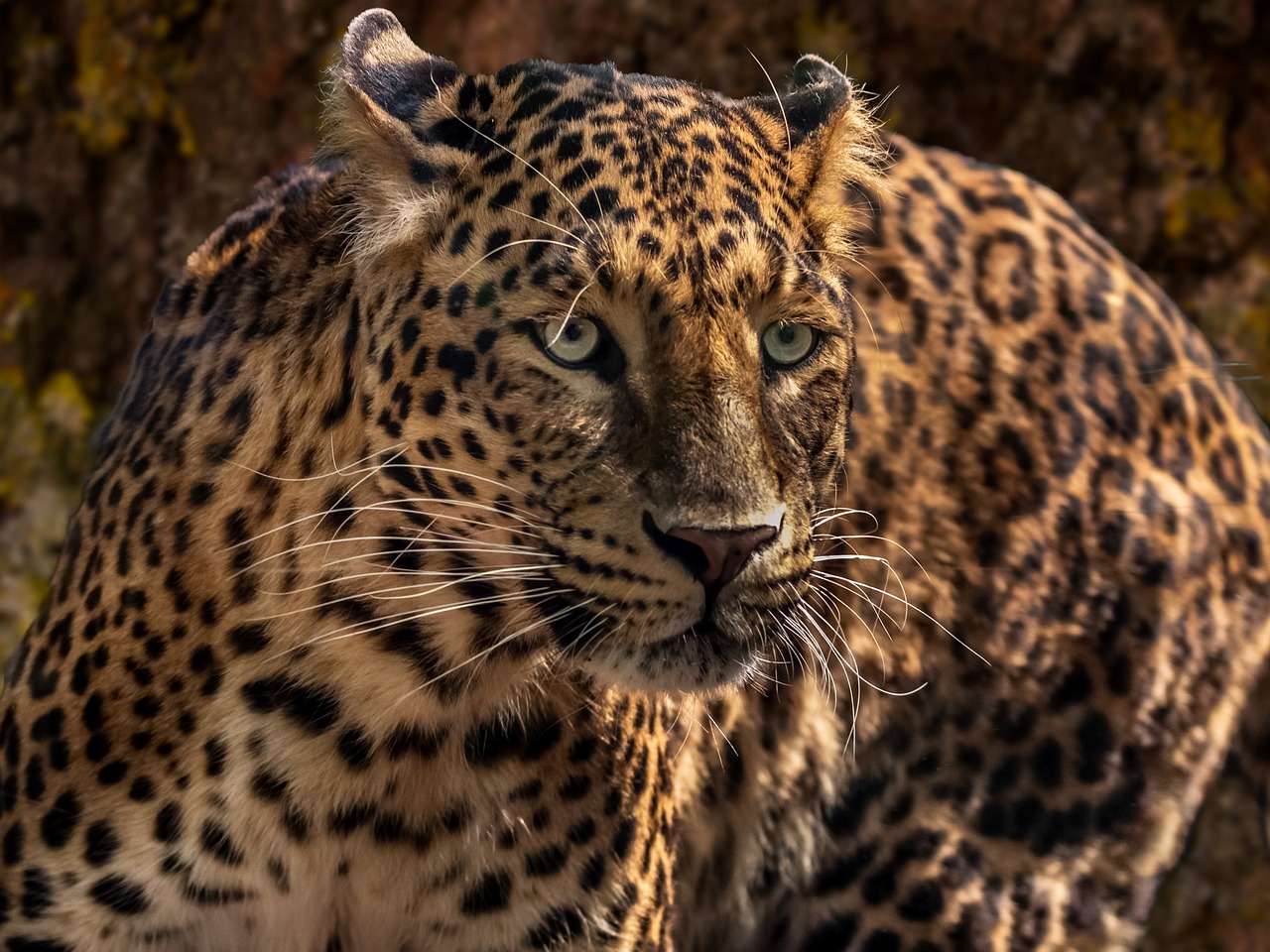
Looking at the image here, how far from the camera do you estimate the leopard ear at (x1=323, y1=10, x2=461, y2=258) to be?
11.5 feet

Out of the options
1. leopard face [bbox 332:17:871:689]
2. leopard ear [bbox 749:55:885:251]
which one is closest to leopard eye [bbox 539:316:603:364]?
leopard face [bbox 332:17:871:689]

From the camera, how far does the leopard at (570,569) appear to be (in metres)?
3.39

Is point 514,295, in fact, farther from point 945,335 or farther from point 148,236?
point 148,236

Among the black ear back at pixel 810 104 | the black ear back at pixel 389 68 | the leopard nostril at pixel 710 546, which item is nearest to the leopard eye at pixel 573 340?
the leopard nostril at pixel 710 546

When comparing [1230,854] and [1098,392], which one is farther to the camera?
[1230,854]

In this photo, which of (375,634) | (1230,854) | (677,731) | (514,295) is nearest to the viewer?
(514,295)

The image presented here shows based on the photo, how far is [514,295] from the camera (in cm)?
338

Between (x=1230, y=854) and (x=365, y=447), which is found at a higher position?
(x=365, y=447)

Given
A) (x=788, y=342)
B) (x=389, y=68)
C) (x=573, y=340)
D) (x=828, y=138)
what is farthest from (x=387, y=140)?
(x=828, y=138)

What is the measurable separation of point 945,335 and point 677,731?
1389 mm

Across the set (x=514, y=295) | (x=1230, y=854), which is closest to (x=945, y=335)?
(x=514, y=295)

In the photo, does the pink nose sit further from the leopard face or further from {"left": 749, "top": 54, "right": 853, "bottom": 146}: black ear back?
{"left": 749, "top": 54, "right": 853, "bottom": 146}: black ear back

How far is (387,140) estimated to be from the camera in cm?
354

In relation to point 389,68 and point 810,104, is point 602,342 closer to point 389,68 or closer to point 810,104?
point 389,68
